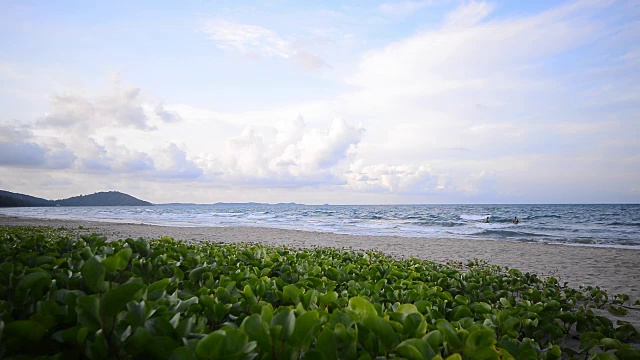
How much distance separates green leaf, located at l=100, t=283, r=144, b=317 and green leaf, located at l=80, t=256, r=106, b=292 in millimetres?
265

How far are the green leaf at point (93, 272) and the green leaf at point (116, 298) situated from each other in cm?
27

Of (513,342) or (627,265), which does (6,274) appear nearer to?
(513,342)

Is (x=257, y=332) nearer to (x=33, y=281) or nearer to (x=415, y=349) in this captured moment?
(x=415, y=349)

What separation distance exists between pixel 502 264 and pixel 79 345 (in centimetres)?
1434

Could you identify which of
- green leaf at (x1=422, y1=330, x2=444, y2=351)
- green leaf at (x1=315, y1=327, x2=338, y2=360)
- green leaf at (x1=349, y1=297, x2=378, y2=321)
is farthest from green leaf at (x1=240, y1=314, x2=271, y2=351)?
green leaf at (x1=422, y1=330, x2=444, y2=351)

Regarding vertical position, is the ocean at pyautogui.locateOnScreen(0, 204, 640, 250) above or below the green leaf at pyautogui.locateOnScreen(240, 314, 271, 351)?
below

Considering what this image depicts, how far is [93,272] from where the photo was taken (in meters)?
1.54

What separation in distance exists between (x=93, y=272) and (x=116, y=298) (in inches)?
12.6

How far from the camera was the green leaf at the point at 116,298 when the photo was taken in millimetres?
1274

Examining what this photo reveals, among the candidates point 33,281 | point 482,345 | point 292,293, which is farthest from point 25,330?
point 482,345

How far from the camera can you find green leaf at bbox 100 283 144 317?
4.18ft

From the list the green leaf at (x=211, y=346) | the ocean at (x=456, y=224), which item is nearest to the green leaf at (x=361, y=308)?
the green leaf at (x=211, y=346)

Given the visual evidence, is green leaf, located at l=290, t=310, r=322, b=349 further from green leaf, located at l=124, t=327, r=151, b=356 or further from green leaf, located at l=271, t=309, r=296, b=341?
green leaf, located at l=124, t=327, r=151, b=356

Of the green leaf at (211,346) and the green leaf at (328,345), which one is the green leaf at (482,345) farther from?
the green leaf at (211,346)
